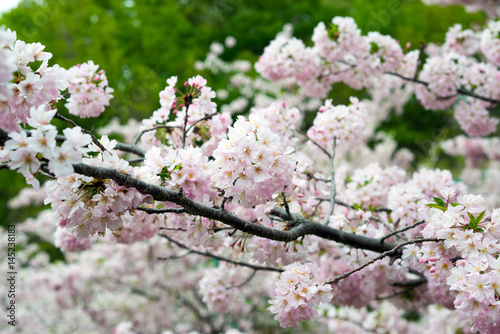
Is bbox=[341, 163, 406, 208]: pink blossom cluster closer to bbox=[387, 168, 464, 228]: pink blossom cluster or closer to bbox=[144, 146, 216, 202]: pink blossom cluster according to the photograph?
bbox=[387, 168, 464, 228]: pink blossom cluster

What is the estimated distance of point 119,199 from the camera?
1400 mm

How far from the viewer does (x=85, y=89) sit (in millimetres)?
2373

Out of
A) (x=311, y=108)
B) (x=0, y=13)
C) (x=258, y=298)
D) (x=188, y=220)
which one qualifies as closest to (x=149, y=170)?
(x=188, y=220)

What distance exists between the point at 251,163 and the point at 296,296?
63 centimetres

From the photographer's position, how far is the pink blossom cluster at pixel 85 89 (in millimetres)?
2361

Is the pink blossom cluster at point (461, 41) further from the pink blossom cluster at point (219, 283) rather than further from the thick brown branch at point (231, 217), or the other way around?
the pink blossom cluster at point (219, 283)

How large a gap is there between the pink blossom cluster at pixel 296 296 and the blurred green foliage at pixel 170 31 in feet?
29.9

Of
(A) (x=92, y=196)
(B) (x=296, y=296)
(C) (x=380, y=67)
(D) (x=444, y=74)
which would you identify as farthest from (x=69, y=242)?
(D) (x=444, y=74)

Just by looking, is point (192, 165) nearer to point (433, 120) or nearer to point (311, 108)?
point (311, 108)

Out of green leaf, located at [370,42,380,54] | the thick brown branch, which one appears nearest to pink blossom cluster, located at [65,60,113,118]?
the thick brown branch

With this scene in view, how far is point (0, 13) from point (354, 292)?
15.9 metres

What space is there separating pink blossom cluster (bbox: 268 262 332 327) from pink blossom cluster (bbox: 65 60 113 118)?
1.59 m

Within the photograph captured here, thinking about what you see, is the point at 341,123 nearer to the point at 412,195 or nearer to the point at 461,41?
the point at 412,195

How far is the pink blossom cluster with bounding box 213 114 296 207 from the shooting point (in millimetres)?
1434
